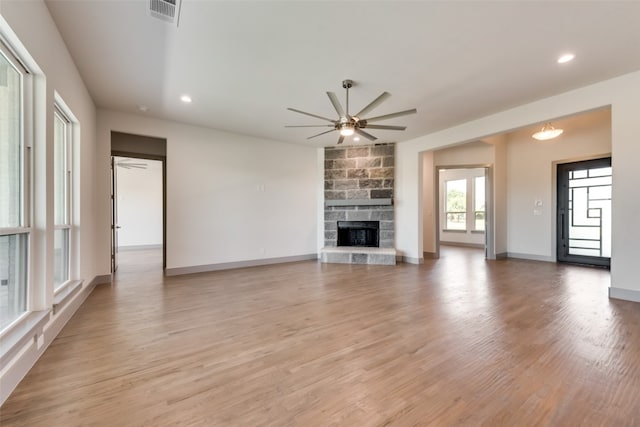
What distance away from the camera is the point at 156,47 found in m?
2.88

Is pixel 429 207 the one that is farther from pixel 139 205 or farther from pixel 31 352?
pixel 139 205

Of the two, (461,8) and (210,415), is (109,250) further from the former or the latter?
(461,8)

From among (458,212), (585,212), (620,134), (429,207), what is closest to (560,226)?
(585,212)

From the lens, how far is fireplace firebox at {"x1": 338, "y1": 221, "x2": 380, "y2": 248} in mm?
6895

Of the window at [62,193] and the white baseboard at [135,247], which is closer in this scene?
the window at [62,193]

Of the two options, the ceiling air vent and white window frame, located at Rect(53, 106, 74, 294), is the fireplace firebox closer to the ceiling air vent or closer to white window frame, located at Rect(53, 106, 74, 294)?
white window frame, located at Rect(53, 106, 74, 294)

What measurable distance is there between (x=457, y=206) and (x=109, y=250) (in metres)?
9.87

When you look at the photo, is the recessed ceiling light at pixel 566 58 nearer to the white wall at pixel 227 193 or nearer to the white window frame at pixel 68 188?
the white wall at pixel 227 193

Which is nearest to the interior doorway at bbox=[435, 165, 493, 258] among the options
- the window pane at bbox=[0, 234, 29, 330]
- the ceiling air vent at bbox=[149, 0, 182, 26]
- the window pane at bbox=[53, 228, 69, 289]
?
the ceiling air vent at bbox=[149, 0, 182, 26]

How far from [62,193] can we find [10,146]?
1.43 m

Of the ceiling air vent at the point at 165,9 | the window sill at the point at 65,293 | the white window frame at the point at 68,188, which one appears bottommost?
the window sill at the point at 65,293

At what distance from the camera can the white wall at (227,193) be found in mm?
5164

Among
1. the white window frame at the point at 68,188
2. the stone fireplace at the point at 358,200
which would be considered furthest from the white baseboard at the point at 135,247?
the stone fireplace at the point at 358,200

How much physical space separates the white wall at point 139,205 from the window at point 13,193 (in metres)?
6.92
